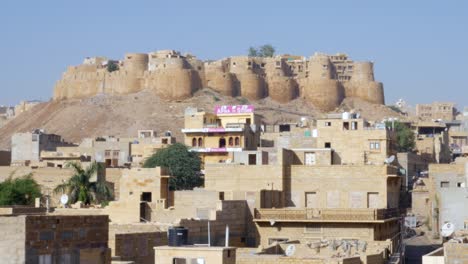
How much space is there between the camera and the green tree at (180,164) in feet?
161

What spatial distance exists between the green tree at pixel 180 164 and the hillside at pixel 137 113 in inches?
1622

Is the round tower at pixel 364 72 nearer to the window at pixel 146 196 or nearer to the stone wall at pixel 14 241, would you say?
the window at pixel 146 196

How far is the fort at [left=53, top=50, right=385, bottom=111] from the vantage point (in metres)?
104

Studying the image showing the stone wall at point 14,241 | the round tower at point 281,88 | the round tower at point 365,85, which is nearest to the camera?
the stone wall at point 14,241

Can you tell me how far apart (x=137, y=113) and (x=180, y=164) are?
165 ft

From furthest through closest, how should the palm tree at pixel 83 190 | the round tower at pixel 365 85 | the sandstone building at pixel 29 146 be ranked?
the round tower at pixel 365 85 → the sandstone building at pixel 29 146 → the palm tree at pixel 83 190

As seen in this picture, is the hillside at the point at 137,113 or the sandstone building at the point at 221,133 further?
the hillside at the point at 137,113

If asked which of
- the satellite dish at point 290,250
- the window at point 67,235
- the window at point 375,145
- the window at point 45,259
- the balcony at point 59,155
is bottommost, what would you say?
the satellite dish at point 290,250

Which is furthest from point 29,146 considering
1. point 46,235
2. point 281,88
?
point 46,235

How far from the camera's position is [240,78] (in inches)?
4149

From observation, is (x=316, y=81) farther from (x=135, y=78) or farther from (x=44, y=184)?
(x=44, y=184)

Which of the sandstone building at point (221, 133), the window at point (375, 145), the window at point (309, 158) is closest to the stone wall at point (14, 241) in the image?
the window at point (309, 158)

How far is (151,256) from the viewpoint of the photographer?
20766 mm

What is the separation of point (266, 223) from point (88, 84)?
84.2 m
